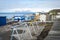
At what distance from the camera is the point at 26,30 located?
2.50 meters

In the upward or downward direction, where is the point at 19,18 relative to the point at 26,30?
upward

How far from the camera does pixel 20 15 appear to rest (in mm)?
2494

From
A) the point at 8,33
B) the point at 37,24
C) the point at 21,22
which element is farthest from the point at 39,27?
the point at 8,33

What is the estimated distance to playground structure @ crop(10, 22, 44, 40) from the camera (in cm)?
248

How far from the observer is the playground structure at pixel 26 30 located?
2482 mm

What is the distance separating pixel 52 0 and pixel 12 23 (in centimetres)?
58

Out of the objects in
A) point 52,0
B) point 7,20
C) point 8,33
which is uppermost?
point 52,0

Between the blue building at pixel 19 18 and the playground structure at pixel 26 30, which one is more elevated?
the blue building at pixel 19 18

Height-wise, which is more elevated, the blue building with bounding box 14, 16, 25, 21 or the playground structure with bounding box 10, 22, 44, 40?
the blue building with bounding box 14, 16, 25, 21

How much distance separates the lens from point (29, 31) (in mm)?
2490

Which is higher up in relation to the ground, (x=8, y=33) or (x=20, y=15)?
(x=20, y=15)

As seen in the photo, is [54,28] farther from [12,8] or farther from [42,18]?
[12,8]

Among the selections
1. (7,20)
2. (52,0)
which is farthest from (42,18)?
(7,20)

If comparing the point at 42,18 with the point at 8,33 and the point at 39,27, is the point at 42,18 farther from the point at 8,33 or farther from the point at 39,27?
the point at 8,33
